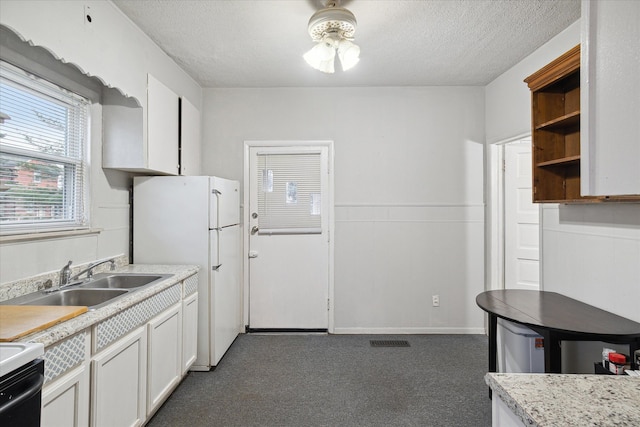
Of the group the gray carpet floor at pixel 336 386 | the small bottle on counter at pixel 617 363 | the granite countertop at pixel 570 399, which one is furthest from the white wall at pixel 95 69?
the small bottle on counter at pixel 617 363

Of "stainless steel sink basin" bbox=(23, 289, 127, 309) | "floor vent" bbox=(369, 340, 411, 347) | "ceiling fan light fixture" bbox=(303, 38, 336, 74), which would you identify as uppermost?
"ceiling fan light fixture" bbox=(303, 38, 336, 74)

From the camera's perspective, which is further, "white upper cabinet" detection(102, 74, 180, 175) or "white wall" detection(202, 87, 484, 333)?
"white wall" detection(202, 87, 484, 333)

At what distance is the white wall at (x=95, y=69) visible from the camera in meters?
1.59

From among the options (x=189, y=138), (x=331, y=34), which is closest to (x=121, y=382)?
(x=189, y=138)

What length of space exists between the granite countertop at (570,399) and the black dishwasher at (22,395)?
1413mm

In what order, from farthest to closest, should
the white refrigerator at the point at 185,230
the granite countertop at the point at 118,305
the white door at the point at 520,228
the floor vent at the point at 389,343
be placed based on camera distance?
1. the white door at the point at 520,228
2. the floor vent at the point at 389,343
3. the white refrigerator at the point at 185,230
4. the granite countertop at the point at 118,305

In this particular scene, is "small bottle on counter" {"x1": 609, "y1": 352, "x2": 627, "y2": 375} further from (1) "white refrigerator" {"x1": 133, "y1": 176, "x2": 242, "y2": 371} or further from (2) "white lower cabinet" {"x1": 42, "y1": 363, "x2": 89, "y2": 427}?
(1) "white refrigerator" {"x1": 133, "y1": 176, "x2": 242, "y2": 371}

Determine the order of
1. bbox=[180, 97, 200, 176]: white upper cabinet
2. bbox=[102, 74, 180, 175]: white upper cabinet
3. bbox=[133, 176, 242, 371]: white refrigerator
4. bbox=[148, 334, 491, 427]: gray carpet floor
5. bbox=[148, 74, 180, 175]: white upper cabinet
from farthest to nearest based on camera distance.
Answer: bbox=[180, 97, 200, 176]: white upper cabinet
bbox=[133, 176, 242, 371]: white refrigerator
bbox=[148, 74, 180, 175]: white upper cabinet
bbox=[102, 74, 180, 175]: white upper cabinet
bbox=[148, 334, 491, 427]: gray carpet floor

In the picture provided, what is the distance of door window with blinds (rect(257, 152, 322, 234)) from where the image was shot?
3.62m

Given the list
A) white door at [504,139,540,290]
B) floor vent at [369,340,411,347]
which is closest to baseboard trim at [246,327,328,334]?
floor vent at [369,340,411,347]

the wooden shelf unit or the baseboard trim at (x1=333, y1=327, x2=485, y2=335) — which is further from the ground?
the wooden shelf unit

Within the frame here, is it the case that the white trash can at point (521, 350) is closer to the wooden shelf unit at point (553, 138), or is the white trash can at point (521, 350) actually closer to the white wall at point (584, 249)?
the white wall at point (584, 249)

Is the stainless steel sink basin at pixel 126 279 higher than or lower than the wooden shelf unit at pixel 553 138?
lower

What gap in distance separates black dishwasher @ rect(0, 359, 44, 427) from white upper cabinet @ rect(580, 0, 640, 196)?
5.41 feet
